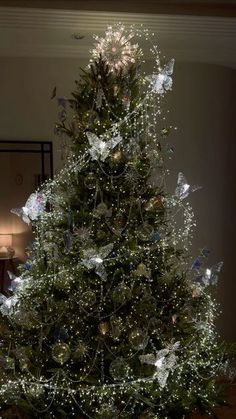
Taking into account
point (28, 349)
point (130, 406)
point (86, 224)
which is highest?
point (86, 224)

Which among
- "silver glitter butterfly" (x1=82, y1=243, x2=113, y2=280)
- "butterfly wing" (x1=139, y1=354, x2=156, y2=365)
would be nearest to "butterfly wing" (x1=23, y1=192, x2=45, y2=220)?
"silver glitter butterfly" (x1=82, y1=243, x2=113, y2=280)

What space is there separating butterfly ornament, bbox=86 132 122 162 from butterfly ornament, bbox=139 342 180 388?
997 millimetres

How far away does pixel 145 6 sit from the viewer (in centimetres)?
319

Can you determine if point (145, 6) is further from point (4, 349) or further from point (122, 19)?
point (4, 349)

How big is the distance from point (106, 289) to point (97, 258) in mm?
206

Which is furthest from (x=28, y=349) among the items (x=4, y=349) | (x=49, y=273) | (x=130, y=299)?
(x=130, y=299)

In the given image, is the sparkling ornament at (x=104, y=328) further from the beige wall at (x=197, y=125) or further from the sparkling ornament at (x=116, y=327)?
the beige wall at (x=197, y=125)

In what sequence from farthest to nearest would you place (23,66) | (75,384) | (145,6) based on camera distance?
1. (23,66)
2. (145,6)
3. (75,384)

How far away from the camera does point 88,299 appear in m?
2.48

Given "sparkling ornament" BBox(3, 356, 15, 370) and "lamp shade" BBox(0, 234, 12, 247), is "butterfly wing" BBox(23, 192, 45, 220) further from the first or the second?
"lamp shade" BBox(0, 234, 12, 247)

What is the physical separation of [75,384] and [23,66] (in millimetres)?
2483

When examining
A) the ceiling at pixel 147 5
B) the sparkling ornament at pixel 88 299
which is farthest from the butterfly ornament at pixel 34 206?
the ceiling at pixel 147 5

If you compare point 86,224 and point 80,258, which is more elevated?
point 86,224

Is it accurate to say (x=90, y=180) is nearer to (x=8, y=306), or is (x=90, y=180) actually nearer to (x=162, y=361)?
(x=8, y=306)
